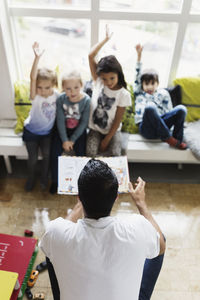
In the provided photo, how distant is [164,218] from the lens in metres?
1.98

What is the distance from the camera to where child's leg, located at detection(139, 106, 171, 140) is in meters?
2.08

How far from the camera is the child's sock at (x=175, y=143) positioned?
2.14 meters

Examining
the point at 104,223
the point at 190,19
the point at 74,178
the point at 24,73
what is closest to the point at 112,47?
the point at 190,19

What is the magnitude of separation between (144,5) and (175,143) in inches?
44.6

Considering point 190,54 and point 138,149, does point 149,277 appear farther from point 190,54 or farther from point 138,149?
point 190,54

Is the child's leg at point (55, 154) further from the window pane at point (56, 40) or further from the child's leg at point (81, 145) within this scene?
the window pane at point (56, 40)

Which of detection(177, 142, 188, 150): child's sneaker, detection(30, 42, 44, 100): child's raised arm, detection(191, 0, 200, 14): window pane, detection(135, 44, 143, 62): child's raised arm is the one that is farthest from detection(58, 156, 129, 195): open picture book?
detection(191, 0, 200, 14): window pane

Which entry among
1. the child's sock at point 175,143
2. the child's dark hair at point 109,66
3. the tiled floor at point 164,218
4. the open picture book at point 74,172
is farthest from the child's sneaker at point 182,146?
the child's dark hair at point 109,66

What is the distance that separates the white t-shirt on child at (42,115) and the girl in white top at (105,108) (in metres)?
0.29

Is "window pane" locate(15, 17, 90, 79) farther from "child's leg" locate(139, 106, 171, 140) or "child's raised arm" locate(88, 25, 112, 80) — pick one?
"child's leg" locate(139, 106, 171, 140)

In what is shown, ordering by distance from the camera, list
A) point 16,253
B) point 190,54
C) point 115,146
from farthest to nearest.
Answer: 1. point 190,54
2. point 115,146
3. point 16,253

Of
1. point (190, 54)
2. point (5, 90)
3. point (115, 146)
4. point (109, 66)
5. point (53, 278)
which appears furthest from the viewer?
point (190, 54)

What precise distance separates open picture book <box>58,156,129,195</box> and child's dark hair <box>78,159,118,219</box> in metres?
0.59

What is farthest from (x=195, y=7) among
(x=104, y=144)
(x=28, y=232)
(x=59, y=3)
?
(x=28, y=232)
